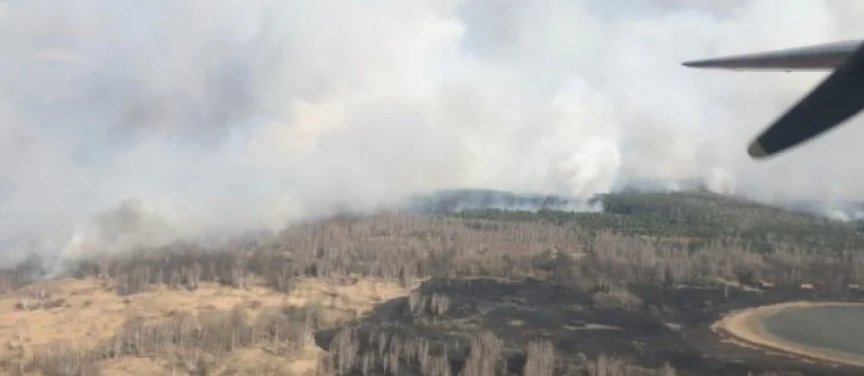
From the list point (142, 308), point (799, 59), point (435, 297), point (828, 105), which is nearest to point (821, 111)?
point (828, 105)

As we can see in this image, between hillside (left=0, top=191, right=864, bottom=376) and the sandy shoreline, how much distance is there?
1.99 metres

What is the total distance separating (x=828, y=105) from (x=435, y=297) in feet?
246

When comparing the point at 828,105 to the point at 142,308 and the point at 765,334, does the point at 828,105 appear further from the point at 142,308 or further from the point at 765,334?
the point at 142,308

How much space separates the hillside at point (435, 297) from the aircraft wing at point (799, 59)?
47509 mm

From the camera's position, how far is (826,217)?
128 m

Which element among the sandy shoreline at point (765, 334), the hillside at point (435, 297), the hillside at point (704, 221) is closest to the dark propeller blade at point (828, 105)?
the hillside at point (435, 297)

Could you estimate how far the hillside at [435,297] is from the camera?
55.9 metres

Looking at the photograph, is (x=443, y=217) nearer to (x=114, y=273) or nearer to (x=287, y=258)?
(x=287, y=258)

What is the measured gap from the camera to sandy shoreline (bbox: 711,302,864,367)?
57.3 meters

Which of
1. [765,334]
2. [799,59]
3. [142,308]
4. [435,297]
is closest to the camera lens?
[799,59]

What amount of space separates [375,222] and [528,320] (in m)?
62.5

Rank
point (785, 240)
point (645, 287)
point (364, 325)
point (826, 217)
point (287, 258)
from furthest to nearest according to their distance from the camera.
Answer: point (826, 217) < point (785, 240) < point (287, 258) < point (645, 287) < point (364, 325)

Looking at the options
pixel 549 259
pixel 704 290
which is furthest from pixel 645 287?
pixel 549 259

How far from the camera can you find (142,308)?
7400cm
